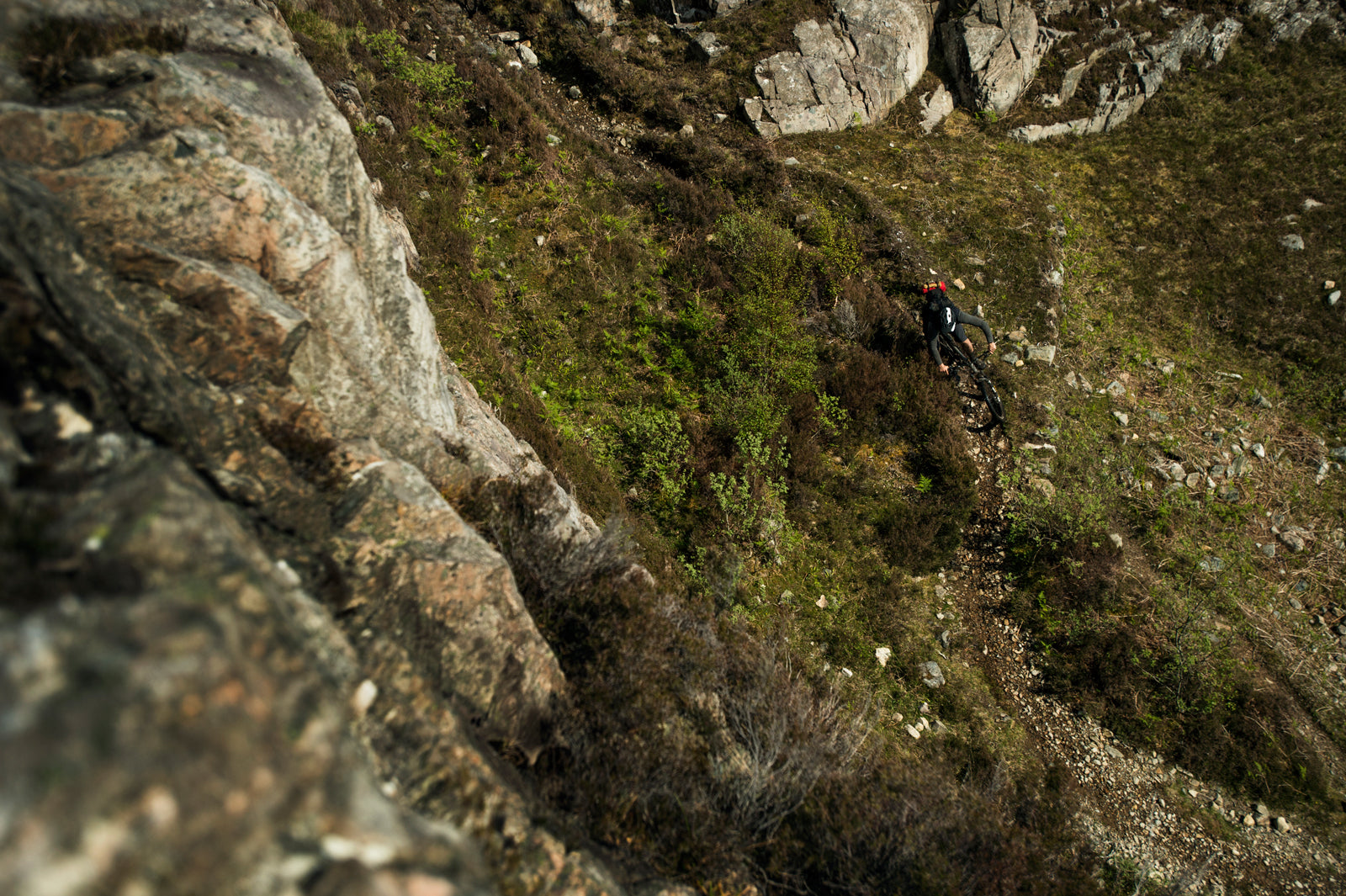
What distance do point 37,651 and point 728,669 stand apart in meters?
4.85

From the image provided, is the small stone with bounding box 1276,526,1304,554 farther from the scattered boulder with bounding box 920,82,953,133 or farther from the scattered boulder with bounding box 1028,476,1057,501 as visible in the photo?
the scattered boulder with bounding box 920,82,953,133

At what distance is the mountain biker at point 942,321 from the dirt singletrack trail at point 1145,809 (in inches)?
164

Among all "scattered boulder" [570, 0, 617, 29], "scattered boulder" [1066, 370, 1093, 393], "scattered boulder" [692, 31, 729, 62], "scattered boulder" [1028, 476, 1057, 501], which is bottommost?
"scattered boulder" [1028, 476, 1057, 501]

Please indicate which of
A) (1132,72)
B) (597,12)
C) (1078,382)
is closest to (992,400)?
(1078,382)

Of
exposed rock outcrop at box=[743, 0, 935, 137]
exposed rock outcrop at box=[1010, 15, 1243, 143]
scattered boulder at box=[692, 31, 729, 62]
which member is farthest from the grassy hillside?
exposed rock outcrop at box=[1010, 15, 1243, 143]

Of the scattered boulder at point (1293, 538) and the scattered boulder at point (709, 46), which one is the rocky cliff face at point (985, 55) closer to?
the scattered boulder at point (709, 46)

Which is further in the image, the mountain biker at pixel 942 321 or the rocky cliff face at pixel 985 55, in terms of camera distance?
the rocky cliff face at pixel 985 55

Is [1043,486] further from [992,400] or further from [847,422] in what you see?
[847,422]

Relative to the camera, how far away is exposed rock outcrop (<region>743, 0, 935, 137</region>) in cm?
1494

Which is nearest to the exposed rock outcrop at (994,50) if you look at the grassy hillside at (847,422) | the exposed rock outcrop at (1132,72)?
the exposed rock outcrop at (1132,72)

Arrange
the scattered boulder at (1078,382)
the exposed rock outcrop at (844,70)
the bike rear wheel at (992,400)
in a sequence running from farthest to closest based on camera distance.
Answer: the exposed rock outcrop at (844,70), the scattered boulder at (1078,382), the bike rear wheel at (992,400)

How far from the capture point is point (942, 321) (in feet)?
32.2

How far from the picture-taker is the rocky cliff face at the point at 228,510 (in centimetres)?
167

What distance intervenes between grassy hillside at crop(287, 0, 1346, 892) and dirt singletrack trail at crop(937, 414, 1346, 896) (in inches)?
13.1
